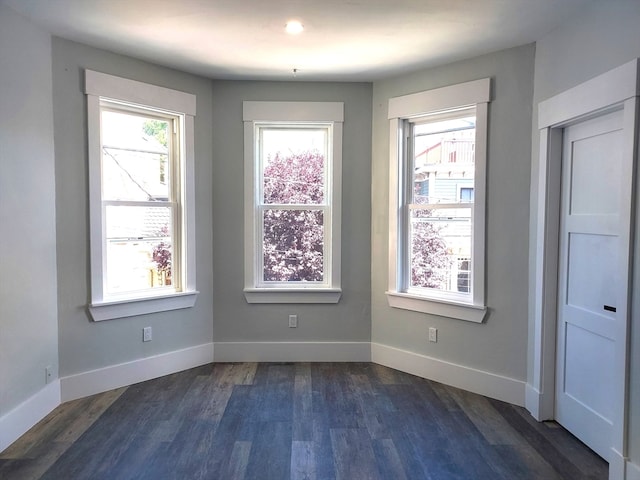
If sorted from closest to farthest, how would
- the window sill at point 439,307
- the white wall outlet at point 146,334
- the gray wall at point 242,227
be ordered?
the window sill at point 439,307
the white wall outlet at point 146,334
the gray wall at point 242,227

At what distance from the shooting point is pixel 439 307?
346cm

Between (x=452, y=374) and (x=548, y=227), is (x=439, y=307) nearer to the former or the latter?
(x=452, y=374)

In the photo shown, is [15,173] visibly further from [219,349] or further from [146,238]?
[219,349]

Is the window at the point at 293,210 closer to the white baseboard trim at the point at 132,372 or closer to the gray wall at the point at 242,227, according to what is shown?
the gray wall at the point at 242,227

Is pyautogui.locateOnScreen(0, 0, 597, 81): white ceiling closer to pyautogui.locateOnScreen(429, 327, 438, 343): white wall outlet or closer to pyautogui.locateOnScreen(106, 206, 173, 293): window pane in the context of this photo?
pyautogui.locateOnScreen(106, 206, 173, 293): window pane

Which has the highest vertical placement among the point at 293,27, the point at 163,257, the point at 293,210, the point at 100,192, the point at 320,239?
the point at 293,27

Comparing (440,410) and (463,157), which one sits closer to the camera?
(440,410)

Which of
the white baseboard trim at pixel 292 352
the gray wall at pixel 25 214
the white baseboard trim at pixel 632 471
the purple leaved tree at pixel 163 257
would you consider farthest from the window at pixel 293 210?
the white baseboard trim at pixel 632 471

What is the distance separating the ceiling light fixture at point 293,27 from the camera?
2.66 m

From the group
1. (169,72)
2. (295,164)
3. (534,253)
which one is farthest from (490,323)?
(169,72)

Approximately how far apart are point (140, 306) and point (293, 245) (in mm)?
1378

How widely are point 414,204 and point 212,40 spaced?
2.01m

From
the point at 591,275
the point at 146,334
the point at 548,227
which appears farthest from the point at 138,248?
the point at 591,275

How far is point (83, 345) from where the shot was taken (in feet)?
10.3
